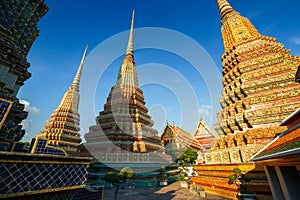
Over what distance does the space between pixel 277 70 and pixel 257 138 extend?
228 inches

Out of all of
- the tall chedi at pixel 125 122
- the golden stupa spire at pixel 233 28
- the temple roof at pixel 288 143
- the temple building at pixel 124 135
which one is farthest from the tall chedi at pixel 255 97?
the tall chedi at pixel 125 122

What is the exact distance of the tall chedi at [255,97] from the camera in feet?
31.0

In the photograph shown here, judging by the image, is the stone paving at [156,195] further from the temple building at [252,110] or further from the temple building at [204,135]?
the temple building at [204,135]

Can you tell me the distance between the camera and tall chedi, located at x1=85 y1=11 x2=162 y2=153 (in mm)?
18203

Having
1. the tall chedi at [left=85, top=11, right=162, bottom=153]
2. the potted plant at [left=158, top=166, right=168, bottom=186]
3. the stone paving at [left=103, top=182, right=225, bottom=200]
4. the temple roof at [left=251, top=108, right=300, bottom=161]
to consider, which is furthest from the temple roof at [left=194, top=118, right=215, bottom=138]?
the temple roof at [left=251, top=108, right=300, bottom=161]

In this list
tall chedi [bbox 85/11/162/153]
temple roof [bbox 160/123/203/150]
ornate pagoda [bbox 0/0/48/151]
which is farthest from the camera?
temple roof [bbox 160/123/203/150]

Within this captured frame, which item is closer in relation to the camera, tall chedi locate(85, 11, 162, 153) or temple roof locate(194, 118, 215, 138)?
tall chedi locate(85, 11, 162, 153)

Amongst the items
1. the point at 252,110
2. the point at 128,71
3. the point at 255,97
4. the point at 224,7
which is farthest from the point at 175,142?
the point at 224,7

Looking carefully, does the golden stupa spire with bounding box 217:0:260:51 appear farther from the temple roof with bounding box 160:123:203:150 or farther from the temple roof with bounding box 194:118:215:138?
the temple roof with bounding box 194:118:215:138

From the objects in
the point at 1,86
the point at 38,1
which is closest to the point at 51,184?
the point at 1,86

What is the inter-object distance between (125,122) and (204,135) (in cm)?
2067

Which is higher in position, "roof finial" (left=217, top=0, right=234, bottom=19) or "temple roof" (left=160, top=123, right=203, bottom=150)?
"roof finial" (left=217, top=0, right=234, bottom=19)

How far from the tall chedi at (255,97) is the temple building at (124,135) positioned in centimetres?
852

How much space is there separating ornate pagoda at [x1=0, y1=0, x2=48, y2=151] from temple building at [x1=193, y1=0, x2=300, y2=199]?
11.5 metres
